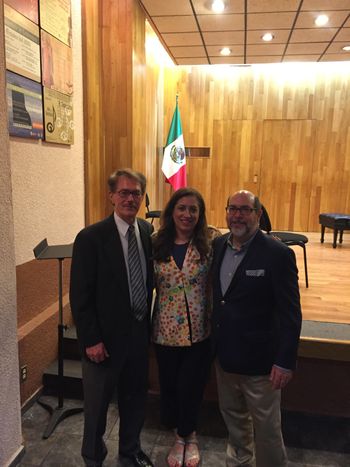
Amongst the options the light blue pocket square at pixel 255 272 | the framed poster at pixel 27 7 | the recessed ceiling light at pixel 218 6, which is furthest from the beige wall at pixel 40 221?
the recessed ceiling light at pixel 218 6

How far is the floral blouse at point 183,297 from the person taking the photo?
5.93ft

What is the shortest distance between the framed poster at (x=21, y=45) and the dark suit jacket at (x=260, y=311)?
1.75 m

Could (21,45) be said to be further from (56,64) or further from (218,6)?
(218,6)

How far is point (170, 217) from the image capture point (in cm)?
186

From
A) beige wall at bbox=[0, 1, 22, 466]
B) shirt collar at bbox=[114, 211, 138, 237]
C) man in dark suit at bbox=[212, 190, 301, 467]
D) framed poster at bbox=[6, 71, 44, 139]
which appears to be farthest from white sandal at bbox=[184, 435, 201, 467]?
framed poster at bbox=[6, 71, 44, 139]

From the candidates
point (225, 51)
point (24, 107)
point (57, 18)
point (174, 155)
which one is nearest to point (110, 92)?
point (57, 18)

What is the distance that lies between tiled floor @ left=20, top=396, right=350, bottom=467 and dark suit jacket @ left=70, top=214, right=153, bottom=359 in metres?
0.80

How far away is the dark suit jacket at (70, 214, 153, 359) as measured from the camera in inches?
66.2

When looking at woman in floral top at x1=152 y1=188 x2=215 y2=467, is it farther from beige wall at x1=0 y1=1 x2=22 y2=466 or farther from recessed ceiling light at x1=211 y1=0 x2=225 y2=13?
recessed ceiling light at x1=211 y1=0 x2=225 y2=13

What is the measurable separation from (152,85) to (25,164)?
386 cm

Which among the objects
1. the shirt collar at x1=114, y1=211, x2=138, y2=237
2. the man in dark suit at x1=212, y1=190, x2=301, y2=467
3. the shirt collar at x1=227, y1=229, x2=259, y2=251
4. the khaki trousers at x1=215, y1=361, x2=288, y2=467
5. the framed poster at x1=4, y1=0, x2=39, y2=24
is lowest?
the khaki trousers at x1=215, y1=361, x2=288, y2=467

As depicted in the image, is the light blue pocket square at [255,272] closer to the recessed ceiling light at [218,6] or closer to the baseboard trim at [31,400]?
the baseboard trim at [31,400]

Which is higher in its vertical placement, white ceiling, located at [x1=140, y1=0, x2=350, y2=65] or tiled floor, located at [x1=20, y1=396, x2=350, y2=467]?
white ceiling, located at [x1=140, y1=0, x2=350, y2=65]

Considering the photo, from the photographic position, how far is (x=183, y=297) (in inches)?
71.6
